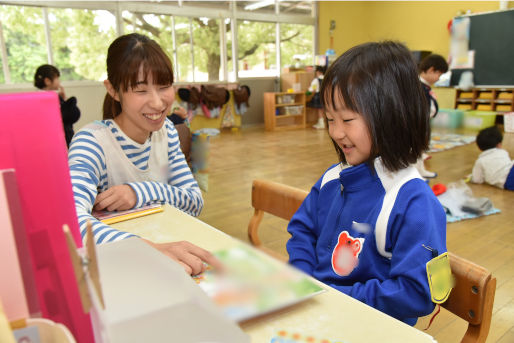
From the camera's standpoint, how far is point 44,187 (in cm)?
34

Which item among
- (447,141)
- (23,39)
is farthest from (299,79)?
(23,39)

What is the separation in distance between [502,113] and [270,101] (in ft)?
13.5

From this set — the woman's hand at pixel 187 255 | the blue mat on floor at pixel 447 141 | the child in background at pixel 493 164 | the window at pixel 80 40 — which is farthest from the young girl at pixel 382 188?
the window at pixel 80 40

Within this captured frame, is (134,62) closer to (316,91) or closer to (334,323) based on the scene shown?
(334,323)

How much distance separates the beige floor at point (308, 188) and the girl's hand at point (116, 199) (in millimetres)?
555

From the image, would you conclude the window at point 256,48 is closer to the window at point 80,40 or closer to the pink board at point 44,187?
the window at point 80,40

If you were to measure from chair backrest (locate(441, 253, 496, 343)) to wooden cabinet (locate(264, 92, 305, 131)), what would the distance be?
271 inches

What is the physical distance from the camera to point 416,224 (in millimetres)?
704

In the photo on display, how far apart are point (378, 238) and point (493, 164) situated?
125 inches

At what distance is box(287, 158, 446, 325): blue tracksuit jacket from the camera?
27.5 inches

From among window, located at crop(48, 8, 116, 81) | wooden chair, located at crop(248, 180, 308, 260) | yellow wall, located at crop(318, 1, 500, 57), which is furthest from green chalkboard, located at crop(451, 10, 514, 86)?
wooden chair, located at crop(248, 180, 308, 260)

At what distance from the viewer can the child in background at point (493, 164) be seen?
3.31 metres

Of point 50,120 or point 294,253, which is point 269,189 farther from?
point 50,120

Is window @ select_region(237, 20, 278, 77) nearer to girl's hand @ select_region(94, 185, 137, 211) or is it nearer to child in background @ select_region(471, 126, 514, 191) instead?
child in background @ select_region(471, 126, 514, 191)
